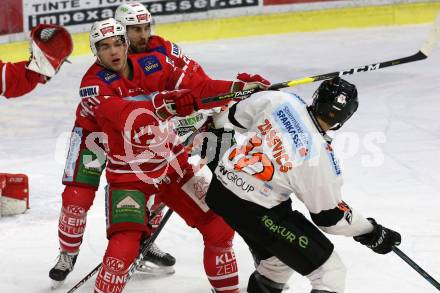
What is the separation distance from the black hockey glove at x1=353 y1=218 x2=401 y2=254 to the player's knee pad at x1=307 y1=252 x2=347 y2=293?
8.4 inches

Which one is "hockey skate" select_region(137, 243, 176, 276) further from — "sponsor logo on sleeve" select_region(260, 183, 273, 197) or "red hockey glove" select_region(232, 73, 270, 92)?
"sponsor logo on sleeve" select_region(260, 183, 273, 197)

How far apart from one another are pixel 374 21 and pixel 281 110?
5.06 m

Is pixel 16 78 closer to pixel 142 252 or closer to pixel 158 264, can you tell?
pixel 142 252

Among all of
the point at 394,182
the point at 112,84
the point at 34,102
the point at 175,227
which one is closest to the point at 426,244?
the point at 394,182

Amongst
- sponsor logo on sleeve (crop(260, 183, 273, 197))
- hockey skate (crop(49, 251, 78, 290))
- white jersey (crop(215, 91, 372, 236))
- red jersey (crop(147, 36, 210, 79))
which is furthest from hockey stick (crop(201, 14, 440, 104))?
hockey skate (crop(49, 251, 78, 290))

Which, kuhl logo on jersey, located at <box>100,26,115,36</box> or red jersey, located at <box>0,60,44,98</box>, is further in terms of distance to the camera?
red jersey, located at <box>0,60,44,98</box>

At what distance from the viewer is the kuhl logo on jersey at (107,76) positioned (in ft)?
12.7

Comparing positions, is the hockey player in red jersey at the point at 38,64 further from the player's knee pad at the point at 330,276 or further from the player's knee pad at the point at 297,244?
the player's knee pad at the point at 330,276

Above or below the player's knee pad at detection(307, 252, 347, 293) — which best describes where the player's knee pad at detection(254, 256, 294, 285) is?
below

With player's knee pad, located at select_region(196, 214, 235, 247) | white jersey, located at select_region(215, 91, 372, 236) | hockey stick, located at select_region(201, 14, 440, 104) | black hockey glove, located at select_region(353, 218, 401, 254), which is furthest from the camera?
player's knee pad, located at select_region(196, 214, 235, 247)

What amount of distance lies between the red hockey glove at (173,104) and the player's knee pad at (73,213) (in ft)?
2.51

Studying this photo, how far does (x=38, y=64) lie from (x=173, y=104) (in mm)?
685

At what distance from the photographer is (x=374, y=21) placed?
27.2 feet

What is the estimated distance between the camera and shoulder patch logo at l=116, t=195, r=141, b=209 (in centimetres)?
378
